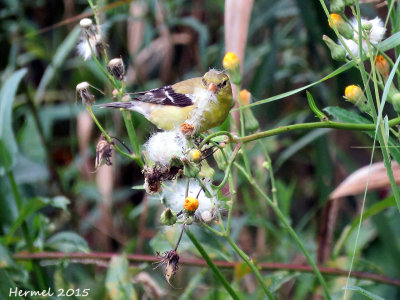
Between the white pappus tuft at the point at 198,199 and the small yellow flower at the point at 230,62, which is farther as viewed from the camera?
the small yellow flower at the point at 230,62

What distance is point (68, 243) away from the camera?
7.73 feet

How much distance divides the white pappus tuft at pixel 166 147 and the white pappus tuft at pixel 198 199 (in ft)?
0.36

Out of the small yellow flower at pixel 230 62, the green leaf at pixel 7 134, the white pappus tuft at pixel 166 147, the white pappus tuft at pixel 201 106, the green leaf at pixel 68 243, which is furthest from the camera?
the green leaf at pixel 7 134

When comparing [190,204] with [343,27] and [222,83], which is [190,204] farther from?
Answer: [222,83]

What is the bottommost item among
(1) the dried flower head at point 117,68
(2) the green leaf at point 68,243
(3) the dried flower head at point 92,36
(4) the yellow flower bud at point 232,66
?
(2) the green leaf at point 68,243

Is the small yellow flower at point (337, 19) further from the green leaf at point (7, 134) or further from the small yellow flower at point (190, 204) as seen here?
the green leaf at point (7, 134)

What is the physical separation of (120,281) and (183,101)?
77 centimetres

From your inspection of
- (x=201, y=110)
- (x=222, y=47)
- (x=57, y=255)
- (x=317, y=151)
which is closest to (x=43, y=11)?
(x=222, y=47)

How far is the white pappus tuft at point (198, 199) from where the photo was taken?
1.44 m

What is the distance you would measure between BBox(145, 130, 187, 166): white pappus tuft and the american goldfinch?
15.8 inches

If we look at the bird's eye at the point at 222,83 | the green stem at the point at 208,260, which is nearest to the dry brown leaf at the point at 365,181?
the bird's eye at the point at 222,83

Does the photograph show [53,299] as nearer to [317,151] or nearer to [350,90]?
[350,90]

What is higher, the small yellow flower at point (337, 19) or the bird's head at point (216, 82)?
the small yellow flower at point (337, 19)

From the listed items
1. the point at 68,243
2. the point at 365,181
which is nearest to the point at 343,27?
the point at 365,181
